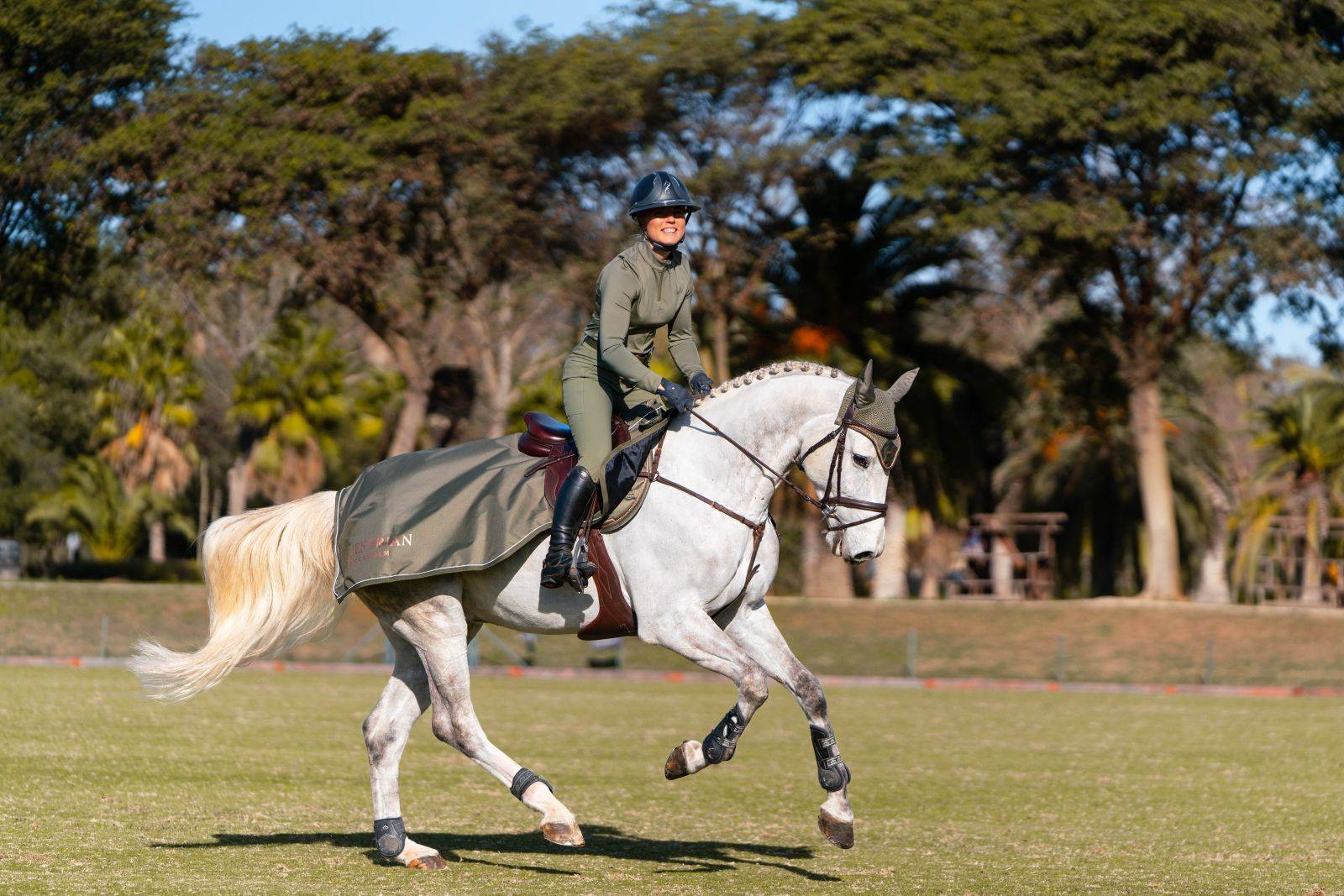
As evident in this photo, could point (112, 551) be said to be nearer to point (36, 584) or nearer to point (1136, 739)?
point (36, 584)

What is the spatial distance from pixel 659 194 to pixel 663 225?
7.0 inches

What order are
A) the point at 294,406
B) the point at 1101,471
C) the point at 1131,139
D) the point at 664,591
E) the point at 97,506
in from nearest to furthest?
1. the point at 664,591
2. the point at 1131,139
3. the point at 294,406
4. the point at 1101,471
5. the point at 97,506

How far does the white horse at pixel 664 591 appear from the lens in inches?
338

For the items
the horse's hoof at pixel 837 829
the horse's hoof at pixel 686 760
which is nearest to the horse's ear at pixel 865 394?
the horse's hoof at pixel 686 760

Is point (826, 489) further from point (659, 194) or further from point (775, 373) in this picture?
point (659, 194)

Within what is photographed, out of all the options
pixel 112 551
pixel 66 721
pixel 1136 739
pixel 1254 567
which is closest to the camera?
pixel 66 721

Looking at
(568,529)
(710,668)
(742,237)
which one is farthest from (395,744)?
(742,237)

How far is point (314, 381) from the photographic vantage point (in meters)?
48.7

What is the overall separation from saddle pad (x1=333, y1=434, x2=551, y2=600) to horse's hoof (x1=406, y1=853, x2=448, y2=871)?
152 cm

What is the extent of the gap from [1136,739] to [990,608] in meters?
16.8

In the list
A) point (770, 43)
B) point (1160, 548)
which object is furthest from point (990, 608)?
point (770, 43)

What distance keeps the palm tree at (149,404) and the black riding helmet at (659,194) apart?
4395cm

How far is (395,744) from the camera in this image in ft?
30.6

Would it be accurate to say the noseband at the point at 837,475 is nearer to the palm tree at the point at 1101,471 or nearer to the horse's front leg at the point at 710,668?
the horse's front leg at the point at 710,668
